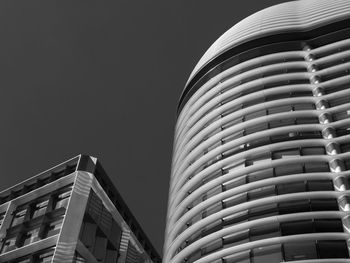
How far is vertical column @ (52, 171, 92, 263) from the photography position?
5219 centimetres

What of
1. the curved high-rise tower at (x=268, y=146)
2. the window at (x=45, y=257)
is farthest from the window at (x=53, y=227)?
the curved high-rise tower at (x=268, y=146)

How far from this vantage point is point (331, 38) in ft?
186

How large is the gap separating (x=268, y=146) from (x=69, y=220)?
861 inches

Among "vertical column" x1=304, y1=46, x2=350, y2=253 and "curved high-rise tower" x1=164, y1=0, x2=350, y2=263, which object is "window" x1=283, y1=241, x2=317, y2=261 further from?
"vertical column" x1=304, y1=46, x2=350, y2=253

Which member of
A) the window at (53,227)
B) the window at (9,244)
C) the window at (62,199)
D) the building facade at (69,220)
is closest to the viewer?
the building facade at (69,220)

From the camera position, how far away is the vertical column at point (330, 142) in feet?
132

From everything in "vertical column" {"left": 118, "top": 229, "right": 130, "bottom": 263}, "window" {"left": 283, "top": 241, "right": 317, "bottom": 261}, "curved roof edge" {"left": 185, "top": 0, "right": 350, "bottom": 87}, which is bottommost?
"window" {"left": 283, "top": 241, "right": 317, "bottom": 261}

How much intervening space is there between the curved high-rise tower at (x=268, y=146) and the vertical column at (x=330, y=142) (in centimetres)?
9

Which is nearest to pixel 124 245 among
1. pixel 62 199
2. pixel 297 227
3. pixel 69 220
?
pixel 62 199

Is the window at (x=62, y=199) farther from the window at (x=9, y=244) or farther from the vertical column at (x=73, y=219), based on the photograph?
the window at (x=9, y=244)

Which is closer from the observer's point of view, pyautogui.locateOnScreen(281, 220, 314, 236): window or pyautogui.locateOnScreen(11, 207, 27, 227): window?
pyautogui.locateOnScreen(281, 220, 314, 236): window

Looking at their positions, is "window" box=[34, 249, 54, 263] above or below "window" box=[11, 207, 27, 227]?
below

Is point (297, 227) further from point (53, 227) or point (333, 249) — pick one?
point (53, 227)

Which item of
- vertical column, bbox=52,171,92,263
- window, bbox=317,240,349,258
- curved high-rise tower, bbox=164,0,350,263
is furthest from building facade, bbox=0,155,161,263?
window, bbox=317,240,349,258
